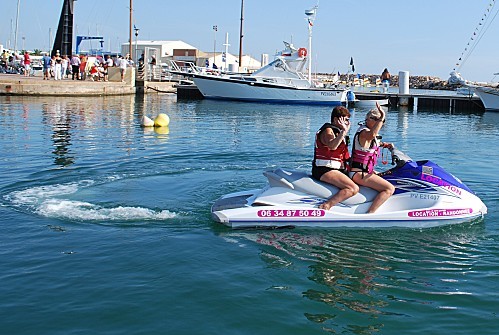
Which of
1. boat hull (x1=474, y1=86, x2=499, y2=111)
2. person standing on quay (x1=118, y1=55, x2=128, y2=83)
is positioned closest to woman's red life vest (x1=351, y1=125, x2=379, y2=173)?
boat hull (x1=474, y1=86, x2=499, y2=111)

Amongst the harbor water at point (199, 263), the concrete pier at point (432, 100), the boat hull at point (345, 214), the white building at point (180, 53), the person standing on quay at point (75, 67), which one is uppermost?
the white building at point (180, 53)

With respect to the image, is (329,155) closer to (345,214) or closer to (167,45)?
(345,214)

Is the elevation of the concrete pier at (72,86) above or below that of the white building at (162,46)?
below

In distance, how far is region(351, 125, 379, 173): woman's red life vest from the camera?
8.22 metres

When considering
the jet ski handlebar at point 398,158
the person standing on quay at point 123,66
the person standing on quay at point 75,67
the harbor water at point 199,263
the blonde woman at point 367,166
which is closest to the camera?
the harbor water at point 199,263

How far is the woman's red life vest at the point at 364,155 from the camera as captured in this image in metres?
8.22

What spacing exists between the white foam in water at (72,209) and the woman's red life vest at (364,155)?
2.87 meters

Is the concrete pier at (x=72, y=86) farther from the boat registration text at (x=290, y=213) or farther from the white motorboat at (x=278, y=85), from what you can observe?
the boat registration text at (x=290, y=213)

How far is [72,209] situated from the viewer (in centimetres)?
930

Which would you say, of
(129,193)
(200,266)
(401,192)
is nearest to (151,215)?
(129,193)

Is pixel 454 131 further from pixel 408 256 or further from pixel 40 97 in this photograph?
pixel 40 97

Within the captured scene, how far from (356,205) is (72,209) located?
4.32 m

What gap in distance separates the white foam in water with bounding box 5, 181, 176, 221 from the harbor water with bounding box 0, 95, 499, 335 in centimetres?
3

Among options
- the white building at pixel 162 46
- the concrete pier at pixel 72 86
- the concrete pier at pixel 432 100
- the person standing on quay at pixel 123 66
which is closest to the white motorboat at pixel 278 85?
the concrete pier at pixel 432 100
